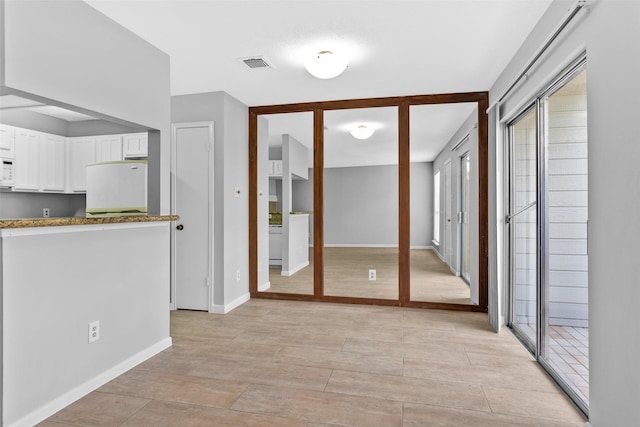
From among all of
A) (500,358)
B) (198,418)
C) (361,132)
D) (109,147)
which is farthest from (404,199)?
(109,147)

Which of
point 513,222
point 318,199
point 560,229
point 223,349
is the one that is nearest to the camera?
point 560,229

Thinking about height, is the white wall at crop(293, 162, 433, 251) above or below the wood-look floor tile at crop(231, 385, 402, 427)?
above

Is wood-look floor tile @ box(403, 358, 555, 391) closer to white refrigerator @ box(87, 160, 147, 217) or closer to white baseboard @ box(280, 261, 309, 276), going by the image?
white refrigerator @ box(87, 160, 147, 217)

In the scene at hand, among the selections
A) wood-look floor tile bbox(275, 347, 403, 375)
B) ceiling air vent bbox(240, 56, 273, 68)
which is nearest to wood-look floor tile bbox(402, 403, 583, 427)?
wood-look floor tile bbox(275, 347, 403, 375)

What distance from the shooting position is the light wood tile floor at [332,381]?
1892 mm

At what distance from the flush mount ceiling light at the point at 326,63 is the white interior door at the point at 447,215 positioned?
11.3 ft

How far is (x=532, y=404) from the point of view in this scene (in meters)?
2.01

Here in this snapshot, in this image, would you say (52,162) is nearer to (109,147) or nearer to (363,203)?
(109,147)

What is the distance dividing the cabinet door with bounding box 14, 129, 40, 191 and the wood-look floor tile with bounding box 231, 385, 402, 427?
13.3 ft

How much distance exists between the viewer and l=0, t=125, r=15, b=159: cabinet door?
13.6 ft

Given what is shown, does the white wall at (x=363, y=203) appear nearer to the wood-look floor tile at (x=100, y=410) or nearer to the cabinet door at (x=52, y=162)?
the wood-look floor tile at (x=100, y=410)

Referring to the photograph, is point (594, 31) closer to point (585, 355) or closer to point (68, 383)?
point (585, 355)

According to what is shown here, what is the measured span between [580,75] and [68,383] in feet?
11.2

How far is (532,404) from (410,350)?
92 cm
